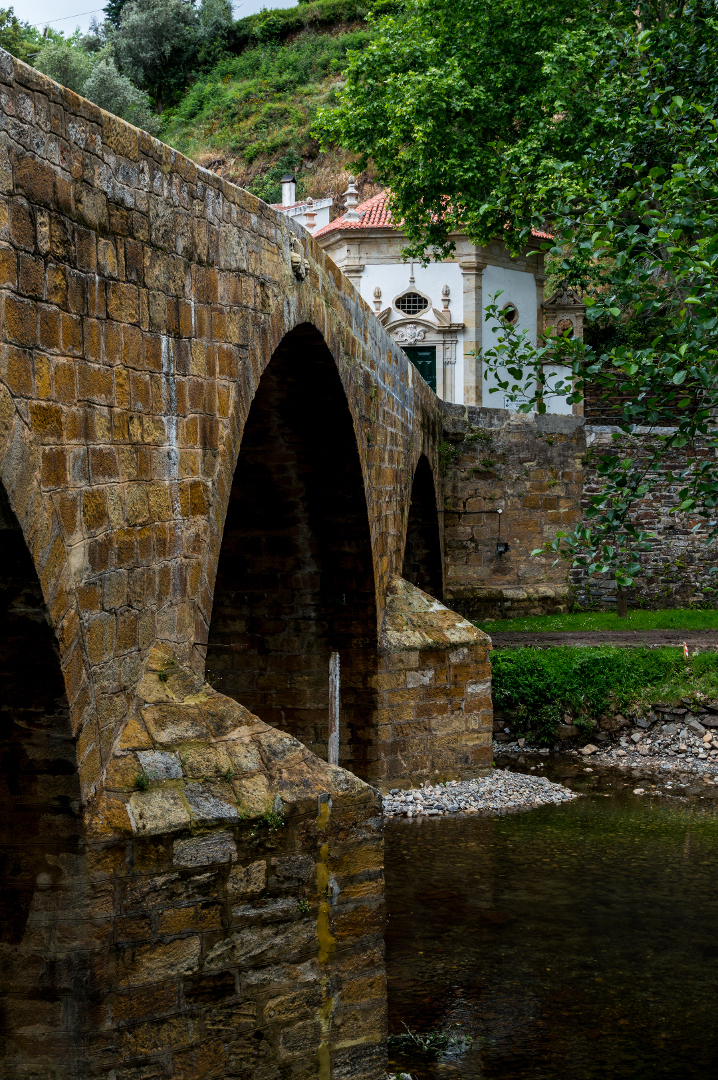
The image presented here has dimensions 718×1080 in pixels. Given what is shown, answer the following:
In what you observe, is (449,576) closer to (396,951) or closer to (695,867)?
(695,867)

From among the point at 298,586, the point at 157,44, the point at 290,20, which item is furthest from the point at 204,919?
the point at 290,20

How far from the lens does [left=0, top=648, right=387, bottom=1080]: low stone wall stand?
3820mm

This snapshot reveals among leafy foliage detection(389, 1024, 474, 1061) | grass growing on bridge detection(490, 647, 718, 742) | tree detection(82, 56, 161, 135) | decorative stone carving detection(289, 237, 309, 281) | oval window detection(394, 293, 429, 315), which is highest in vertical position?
tree detection(82, 56, 161, 135)

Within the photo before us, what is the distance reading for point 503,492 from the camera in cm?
1703

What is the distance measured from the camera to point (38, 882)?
3.82 m

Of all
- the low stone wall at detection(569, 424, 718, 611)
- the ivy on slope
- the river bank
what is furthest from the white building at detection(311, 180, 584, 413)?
the ivy on slope

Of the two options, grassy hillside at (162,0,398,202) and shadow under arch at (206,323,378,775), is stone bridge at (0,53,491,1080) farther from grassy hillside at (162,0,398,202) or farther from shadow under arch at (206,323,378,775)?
grassy hillside at (162,0,398,202)

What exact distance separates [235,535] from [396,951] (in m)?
3.58

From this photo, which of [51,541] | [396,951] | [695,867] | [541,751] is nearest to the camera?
[51,541]

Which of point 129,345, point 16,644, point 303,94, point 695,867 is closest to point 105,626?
point 16,644

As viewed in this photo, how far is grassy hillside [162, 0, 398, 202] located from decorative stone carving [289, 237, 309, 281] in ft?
99.6

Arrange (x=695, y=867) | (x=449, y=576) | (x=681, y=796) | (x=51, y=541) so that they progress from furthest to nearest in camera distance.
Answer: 1. (x=449, y=576)
2. (x=681, y=796)
3. (x=695, y=867)
4. (x=51, y=541)

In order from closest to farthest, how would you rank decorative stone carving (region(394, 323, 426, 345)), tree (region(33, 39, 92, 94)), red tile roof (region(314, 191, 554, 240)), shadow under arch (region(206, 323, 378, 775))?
shadow under arch (region(206, 323, 378, 775)) < red tile roof (region(314, 191, 554, 240)) < decorative stone carving (region(394, 323, 426, 345)) < tree (region(33, 39, 92, 94))

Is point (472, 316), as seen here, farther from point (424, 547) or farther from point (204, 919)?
point (204, 919)
